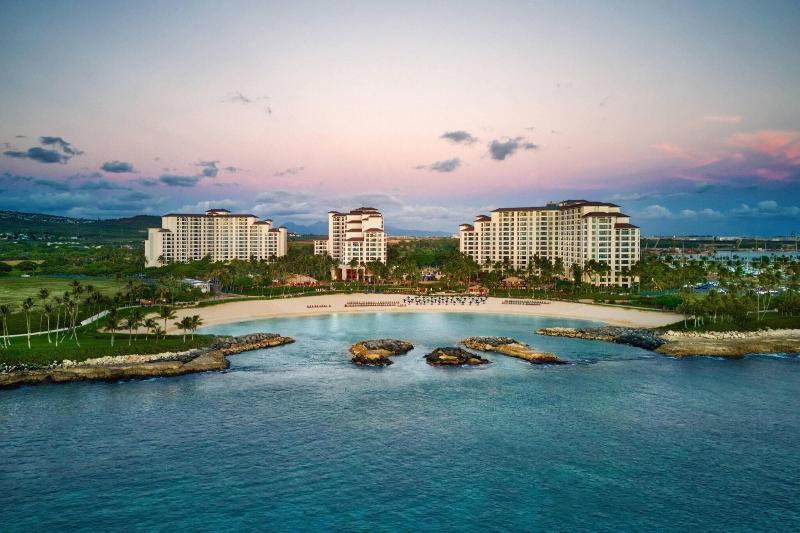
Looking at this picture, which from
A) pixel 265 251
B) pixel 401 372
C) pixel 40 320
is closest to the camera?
pixel 401 372

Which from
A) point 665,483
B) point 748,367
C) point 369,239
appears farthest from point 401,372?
point 369,239

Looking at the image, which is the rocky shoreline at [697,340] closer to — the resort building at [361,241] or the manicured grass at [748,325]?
the manicured grass at [748,325]

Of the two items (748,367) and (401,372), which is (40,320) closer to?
(401,372)

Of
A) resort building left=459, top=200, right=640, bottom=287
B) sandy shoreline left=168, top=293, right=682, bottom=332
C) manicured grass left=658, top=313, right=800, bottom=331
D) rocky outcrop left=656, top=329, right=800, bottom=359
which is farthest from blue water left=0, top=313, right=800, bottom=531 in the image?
resort building left=459, top=200, right=640, bottom=287

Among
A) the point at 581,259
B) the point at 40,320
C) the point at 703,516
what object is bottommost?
the point at 703,516

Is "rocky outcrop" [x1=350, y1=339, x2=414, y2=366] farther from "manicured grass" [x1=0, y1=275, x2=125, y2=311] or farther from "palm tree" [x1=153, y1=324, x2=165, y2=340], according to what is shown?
"manicured grass" [x1=0, y1=275, x2=125, y2=311]

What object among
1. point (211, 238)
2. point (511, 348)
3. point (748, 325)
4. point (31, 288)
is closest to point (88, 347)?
point (511, 348)

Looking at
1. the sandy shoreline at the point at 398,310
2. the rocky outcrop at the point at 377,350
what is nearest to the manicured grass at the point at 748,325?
the sandy shoreline at the point at 398,310
